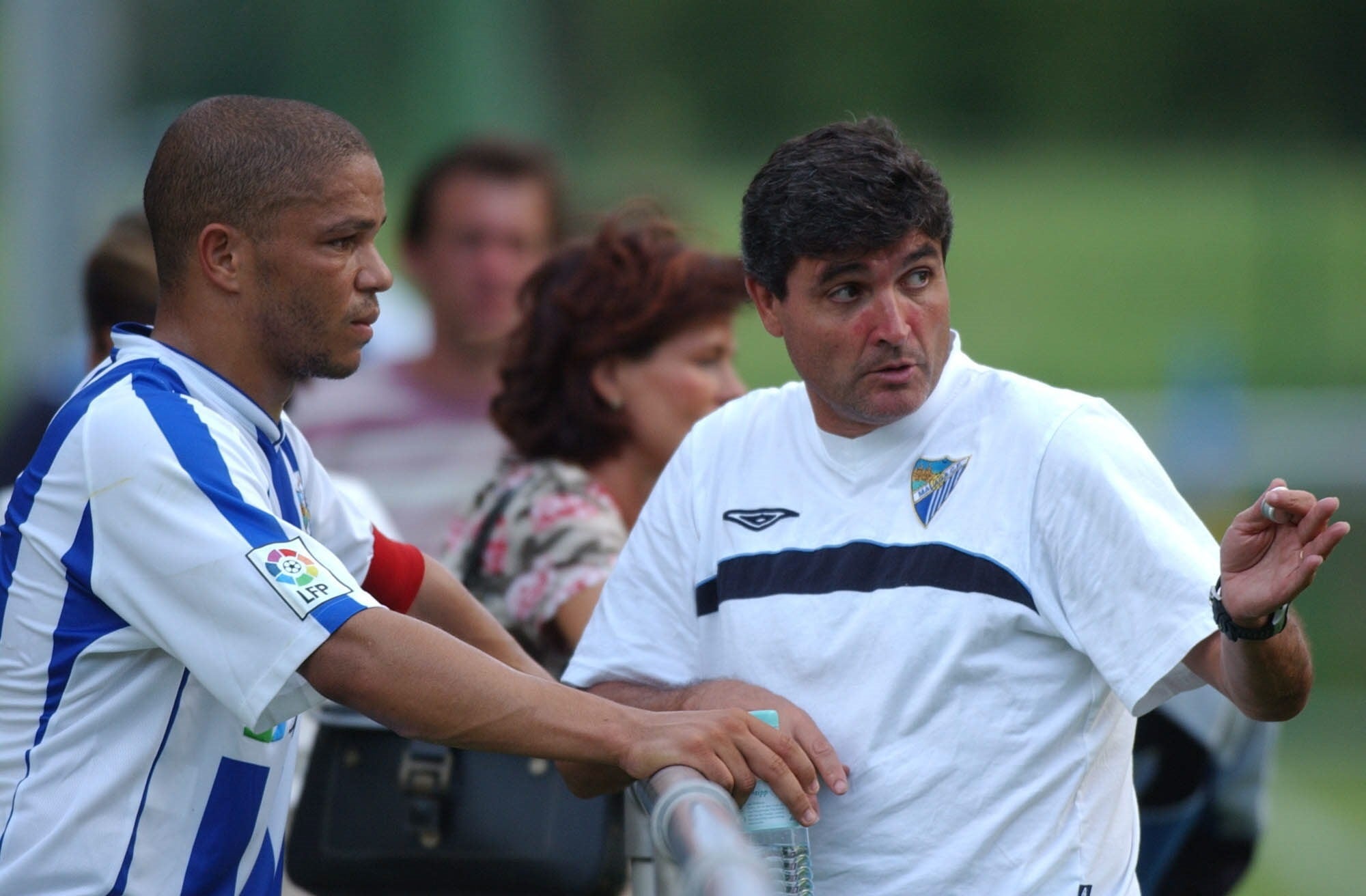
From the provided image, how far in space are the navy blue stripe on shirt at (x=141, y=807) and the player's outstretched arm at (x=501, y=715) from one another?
221mm

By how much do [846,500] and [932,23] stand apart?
32.5m

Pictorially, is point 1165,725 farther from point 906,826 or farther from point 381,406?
point 381,406

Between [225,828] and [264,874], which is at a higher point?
[225,828]

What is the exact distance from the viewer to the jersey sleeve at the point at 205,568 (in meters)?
1.97

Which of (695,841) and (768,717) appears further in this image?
(768,717)

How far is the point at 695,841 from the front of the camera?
5.15 feet

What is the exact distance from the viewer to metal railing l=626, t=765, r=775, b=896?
4.70 feet

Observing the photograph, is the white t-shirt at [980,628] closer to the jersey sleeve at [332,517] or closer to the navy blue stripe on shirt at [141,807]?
the jersey sleeve at [332,517]

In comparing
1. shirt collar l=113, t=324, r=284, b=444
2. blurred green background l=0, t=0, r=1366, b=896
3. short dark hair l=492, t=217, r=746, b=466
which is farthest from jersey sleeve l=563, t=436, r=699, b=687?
blurred green background l=0, t=0, r=1366, b=896

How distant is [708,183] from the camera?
104 ft

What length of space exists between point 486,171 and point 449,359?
610mm

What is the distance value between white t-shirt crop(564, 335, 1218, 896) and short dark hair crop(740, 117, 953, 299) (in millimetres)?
228

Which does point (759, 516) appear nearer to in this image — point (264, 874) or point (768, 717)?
point (768, 717)

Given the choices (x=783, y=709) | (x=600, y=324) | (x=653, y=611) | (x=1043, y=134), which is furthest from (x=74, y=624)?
(x=1043, y=134)
